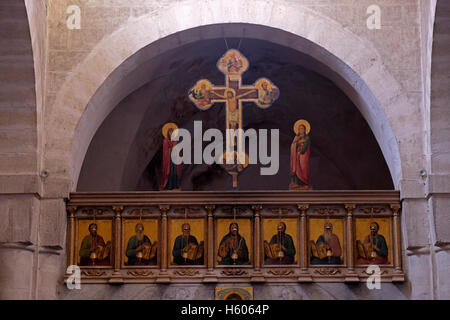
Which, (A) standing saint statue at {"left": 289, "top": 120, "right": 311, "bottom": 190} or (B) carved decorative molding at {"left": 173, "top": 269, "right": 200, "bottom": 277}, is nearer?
(B) carved decorative molding at {"left": 173, "top": 269, "right": 200, "bottom": 277}

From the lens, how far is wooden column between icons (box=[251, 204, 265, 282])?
14.7 metres

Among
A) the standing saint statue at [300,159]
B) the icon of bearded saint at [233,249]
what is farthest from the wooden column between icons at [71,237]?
the standing saint statue at [300,159]

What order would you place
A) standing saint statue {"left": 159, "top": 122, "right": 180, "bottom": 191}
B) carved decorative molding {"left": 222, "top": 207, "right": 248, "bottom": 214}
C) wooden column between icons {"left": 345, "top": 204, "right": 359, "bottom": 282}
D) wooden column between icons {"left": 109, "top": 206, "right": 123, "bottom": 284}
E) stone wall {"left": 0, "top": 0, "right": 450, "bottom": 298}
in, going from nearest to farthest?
stone wall {"left": 0, "top": 0, "right": 450, "bottom": 298}
wooden column between icons {"left": 345, "top": 204, "right": 359, "bottom": 282}
wooden column between icons {"left": 109, "top": 206, "right": 123, "bottom": 284}
carved decorative molding {"left": 222, "top": 207, "right": 248, "bottom": 214}
standing saint statue {"left": 159, "top": 122, "right": 180, "bottom": 191}

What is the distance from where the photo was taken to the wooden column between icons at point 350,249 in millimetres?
14656

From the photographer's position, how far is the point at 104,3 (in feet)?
51.3

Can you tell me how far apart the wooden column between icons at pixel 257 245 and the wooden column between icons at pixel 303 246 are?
566 millimetres

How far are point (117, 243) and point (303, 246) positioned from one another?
2.62 meters

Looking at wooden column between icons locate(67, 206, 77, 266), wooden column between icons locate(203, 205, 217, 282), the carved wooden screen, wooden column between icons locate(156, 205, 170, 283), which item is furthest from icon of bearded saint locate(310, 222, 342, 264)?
wooden column between icons locate(67, 206, 77, 266)

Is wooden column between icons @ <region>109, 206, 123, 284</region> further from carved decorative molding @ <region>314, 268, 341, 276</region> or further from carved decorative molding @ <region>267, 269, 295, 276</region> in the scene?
carved decorative molding @ <region>314, 268, 341, 276</region>

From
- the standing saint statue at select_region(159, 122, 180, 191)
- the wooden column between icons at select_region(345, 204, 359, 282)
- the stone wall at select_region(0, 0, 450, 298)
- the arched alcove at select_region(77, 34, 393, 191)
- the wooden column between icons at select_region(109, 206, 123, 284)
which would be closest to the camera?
the stone wall at select_region(0, 0, 450, 298)

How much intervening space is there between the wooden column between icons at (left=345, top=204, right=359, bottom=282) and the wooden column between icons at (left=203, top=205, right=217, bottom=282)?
186 cm

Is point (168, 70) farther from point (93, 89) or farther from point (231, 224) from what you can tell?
point (231, 224)

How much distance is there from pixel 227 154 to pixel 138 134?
3547 millimetres

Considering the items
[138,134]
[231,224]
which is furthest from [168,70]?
[231,224]
